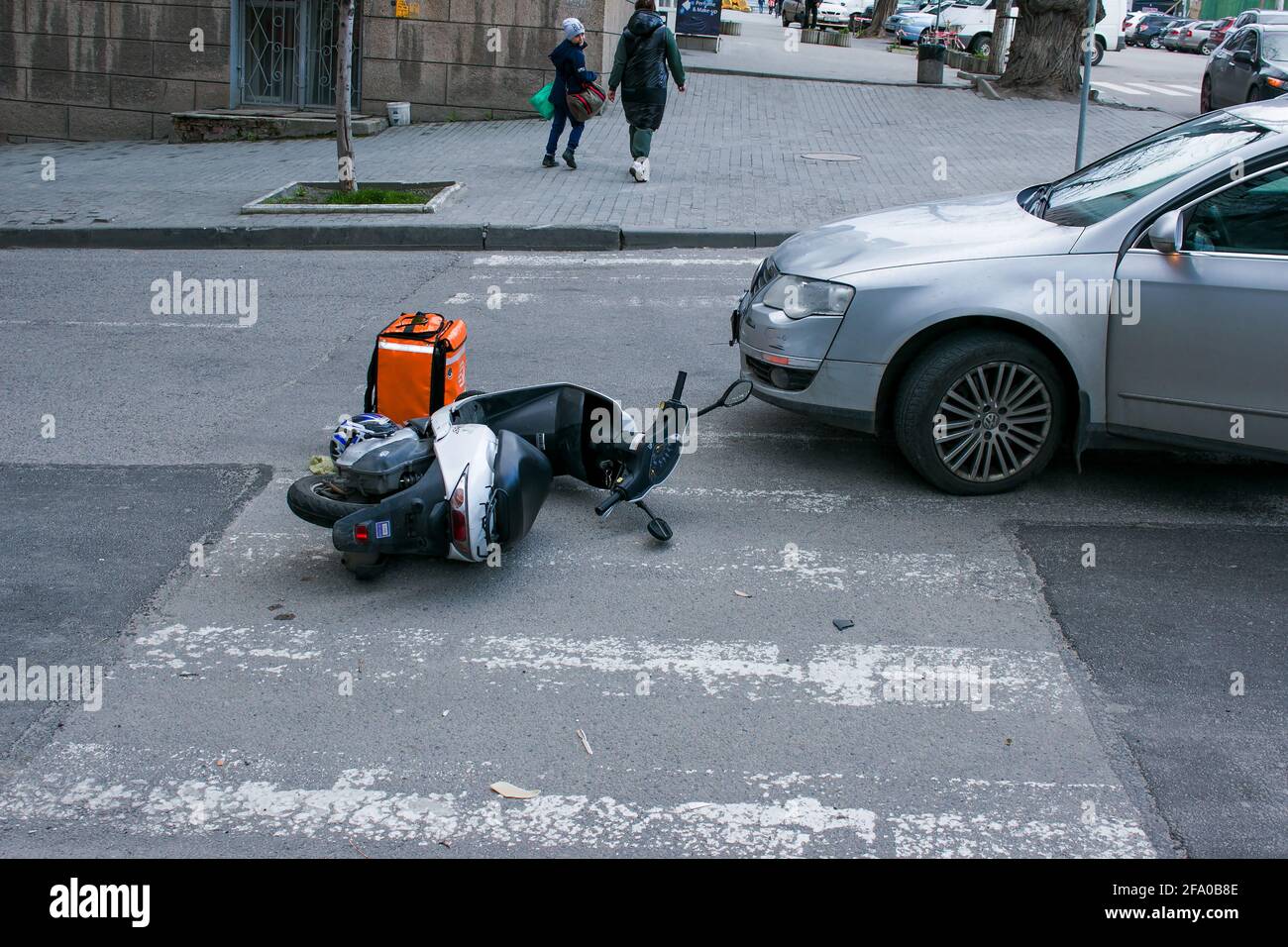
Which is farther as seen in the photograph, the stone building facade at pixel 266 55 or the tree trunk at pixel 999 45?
the tree trunk at pixel 999 45

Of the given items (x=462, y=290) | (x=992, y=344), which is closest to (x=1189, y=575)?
(x=992, y=344)

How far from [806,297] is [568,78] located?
364 inches

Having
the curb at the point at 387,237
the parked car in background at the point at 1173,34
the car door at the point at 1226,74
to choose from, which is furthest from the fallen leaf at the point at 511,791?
the parked car in background at the point at 1173,34

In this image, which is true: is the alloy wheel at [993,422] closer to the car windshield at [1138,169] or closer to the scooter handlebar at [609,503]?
the car windshield at [1138,169]

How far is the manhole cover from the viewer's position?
1597 cm

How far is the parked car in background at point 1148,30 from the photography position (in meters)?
61.7

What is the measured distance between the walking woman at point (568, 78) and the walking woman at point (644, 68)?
527mm

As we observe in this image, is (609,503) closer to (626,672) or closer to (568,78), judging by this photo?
(626,672)

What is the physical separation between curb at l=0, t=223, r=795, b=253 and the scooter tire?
7.08 meters

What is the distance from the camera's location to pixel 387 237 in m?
12.2

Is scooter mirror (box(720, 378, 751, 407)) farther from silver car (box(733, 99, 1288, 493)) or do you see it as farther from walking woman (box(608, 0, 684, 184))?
walking woman (box(608, 0, 684, 184))

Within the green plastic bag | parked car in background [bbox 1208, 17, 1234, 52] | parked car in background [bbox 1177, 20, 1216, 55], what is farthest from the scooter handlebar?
parked car in background [bbox 1177, 20, 1216, 55]

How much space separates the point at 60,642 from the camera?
184 inches

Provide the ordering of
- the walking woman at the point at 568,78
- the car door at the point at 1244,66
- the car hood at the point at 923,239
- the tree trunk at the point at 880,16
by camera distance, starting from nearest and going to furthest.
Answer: the car hood at the point at 923,239 < the walking woman at the point at 568,78 < the car door at the point at 1244,66 < the tree trunk at the point at 880,16
